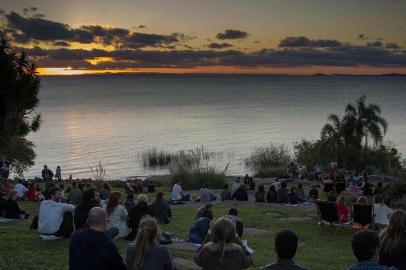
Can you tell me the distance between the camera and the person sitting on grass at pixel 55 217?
1280 centimetres

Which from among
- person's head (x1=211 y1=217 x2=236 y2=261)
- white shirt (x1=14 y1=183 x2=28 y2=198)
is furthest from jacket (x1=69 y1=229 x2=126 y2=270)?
white shirt (x1=14 y1=183 x2=28 y2=198)

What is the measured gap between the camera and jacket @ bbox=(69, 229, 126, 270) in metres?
6.84

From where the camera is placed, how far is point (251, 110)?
483ft

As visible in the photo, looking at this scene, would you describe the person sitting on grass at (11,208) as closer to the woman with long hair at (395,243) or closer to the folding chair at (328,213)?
the folding chair at (328,213)

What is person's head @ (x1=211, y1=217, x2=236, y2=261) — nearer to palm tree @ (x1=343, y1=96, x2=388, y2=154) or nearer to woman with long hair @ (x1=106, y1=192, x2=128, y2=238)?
woman with long hair @ (x1=106, y1=192, x2=128, y2=238)

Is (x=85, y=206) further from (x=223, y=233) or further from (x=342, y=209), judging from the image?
(x=342, y=209)

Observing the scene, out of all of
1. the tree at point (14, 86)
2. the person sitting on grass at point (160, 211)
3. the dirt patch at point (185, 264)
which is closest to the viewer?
the dirt patch at point (185, 264)

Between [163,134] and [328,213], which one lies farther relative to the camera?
[163,134]

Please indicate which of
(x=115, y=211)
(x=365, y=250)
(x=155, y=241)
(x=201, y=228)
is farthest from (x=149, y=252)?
(x=201, y=228)

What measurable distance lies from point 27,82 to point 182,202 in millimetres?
8423

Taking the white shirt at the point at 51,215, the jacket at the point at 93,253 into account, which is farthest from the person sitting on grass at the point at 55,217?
the jacket at the point at 93,253

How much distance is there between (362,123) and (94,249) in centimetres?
3869

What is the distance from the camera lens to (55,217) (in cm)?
1291

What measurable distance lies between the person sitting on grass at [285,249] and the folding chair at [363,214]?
1090 cm
